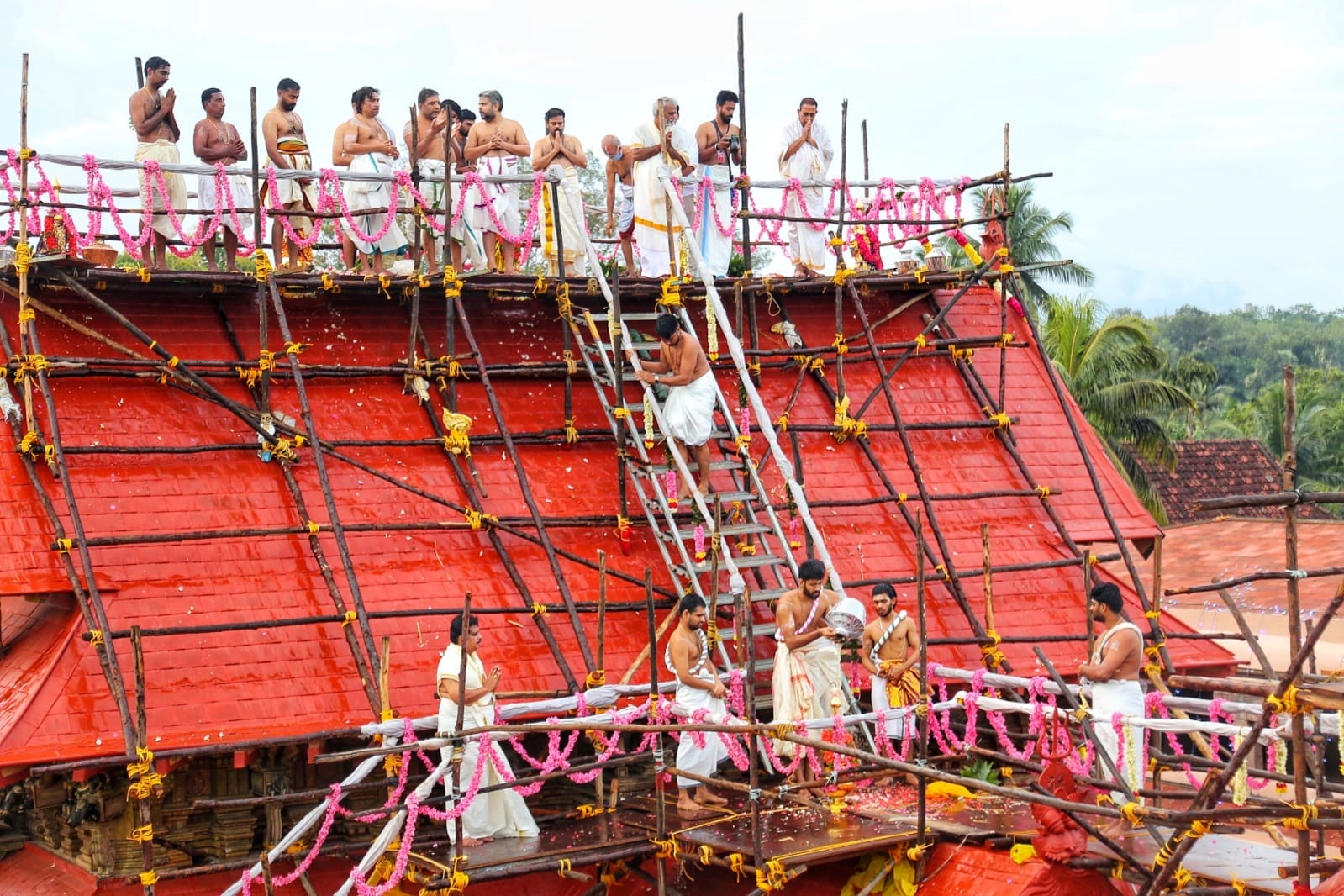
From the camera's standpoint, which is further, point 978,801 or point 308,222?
point 308,222

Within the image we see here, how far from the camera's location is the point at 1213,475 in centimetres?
3056

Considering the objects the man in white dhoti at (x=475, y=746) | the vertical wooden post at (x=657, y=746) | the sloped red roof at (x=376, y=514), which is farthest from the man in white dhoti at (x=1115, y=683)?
the man in white dhoti at (x=475, y=746)

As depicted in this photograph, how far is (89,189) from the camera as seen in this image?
12773 millimetres

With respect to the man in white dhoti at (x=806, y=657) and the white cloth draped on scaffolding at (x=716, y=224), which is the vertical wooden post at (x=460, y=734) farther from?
the white cloth draped on scaffolding at (x=716, y=224)

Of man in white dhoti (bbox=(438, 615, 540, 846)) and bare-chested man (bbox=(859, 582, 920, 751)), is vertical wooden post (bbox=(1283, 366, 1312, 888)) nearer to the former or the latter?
bare-chested man (bbox=(859, 582, 920, 751))

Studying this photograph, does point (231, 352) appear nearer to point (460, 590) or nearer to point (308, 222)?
point (308, 222)

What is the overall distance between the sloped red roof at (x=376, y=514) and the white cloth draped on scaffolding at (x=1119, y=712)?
8.94ft

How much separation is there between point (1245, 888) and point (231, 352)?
8697mm

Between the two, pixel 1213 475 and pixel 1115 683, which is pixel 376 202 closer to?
pixel 1115 683

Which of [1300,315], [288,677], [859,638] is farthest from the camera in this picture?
[1300,315]

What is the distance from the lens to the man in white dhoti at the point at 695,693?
11062mm

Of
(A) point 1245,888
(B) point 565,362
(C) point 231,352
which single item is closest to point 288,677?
(C) point 231,352

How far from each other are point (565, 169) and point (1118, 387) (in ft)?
54.5

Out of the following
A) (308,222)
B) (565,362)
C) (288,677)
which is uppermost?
(308,222)
